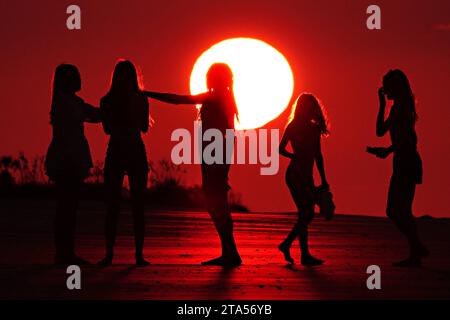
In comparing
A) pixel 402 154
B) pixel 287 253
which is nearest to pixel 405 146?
pixel 402 154

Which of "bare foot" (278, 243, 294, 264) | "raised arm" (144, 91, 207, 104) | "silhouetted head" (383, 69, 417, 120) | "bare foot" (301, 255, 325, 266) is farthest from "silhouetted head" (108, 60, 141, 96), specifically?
"silhouetted head" (383, 69, 417, 120)

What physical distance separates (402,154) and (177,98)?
8.74 feet

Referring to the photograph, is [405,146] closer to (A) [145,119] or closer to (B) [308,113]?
(B) [308,113]

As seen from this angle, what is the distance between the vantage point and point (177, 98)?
12.9 meters

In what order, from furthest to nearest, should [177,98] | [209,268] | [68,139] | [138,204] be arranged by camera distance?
[177,98] → [68,139] → [138,204] → [209,268]

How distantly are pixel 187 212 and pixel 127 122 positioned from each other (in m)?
13.0

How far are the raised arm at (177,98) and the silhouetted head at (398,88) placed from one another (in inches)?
83.1

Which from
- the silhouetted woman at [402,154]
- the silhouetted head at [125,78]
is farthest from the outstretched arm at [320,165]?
the silhouetted head at [125,78]

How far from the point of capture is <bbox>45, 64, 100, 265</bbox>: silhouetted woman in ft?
41.8

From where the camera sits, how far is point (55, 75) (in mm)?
12805

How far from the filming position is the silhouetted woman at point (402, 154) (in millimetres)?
13258

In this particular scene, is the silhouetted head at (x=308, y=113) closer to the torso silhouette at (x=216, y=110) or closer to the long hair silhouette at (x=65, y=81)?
the torso silhouette at (x=216, y=110)
